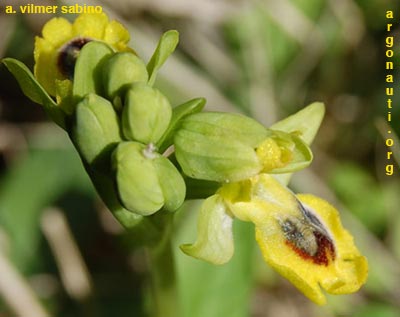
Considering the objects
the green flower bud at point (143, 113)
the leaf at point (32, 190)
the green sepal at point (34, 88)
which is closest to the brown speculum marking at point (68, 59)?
the green sepal at point (34, 88)

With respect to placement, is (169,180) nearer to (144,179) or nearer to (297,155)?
(144,179)

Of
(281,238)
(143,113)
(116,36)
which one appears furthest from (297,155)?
(116,36)

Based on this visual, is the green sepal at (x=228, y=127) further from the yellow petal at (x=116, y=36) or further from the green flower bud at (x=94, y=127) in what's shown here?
the yellow petal at (x=116, y=36)

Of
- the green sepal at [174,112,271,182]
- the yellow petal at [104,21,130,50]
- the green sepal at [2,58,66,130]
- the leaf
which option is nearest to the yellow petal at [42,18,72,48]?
the yellow petal at [104,21,130,50]

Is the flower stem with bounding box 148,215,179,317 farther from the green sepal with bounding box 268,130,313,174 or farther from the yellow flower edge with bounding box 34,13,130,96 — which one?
the yellow flower edge with bounding box 34,13,130,96

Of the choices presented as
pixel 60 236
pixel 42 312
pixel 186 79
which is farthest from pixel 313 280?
pixel 186 79

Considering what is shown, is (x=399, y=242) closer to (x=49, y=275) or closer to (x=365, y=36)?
(x=365, y=36)
